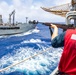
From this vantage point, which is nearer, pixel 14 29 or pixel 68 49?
pixel 68 49

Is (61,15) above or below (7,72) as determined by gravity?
above

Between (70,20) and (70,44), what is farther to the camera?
(70,20)

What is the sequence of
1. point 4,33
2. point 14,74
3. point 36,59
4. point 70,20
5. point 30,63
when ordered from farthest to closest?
point 4,33 → point 70,20 → point 36,59 → point 30,63 → point 14,74

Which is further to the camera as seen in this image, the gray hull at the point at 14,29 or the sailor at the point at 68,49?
the gray hull at the point at 14,29

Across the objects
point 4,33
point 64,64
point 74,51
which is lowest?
point 4,33

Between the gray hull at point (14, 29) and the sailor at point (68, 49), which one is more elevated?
the sailor at point (68, 49)

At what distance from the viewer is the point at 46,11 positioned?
110 ft

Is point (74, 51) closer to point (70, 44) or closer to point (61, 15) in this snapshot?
point (70, 44)

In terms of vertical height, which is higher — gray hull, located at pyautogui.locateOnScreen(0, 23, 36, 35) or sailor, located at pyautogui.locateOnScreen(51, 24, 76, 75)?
sailor, located at pyautogui.locateOnScreen(51, 24, 76, 75)

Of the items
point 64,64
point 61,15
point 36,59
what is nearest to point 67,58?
point 64,64

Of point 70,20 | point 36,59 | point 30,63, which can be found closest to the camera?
point 30,63

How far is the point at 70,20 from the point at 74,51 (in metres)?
18.3

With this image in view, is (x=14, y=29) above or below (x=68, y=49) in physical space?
below

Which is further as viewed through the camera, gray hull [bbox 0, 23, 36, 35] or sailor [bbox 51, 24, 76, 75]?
gray hull [bbox 0, 23, 36, 35]
